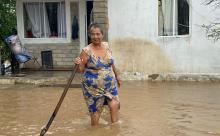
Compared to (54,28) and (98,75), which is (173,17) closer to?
(54,28)

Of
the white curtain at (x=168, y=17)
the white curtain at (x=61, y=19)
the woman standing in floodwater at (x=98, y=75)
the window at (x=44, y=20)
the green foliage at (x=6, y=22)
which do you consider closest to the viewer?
the woman standing in floodwater at (x=98, y=75)

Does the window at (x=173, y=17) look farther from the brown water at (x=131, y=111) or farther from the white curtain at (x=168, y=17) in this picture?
the brown water at (x=131, y=111)

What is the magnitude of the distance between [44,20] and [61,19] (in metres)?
0.61

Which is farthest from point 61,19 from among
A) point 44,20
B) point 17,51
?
point 17,51

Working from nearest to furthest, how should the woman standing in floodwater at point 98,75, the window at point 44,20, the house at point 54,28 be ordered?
1. the woman standing in floodwater at point 98,75
2. the house at point 54,28
3. the window at point 44,20

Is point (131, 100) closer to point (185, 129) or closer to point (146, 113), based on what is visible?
point (146, 113)

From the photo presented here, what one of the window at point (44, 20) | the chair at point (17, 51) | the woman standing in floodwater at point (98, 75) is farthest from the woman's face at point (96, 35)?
the window at point (44, 20)

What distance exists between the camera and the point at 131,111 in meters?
8.13

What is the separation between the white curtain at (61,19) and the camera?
14.5m

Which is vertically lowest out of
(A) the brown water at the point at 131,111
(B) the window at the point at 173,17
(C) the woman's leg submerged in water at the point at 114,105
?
(A) the brown water at the point at 131,111

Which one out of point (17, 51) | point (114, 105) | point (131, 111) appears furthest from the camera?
point (17, 51)

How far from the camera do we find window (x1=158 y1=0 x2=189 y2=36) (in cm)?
1228

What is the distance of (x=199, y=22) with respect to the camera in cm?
1198

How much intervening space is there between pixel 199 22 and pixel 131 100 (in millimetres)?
3957
